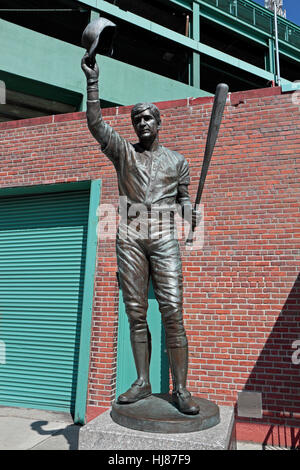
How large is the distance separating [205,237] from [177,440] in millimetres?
3490

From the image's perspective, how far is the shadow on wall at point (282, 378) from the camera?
469 centimetres

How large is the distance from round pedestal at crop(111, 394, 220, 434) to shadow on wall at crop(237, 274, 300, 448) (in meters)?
2.46

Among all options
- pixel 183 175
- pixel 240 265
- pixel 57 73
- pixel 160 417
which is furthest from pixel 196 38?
pixel 160 417

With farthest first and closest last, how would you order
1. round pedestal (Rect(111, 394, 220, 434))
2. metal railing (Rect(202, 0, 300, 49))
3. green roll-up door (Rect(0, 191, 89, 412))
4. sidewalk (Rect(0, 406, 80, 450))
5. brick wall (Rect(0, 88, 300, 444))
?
metal railing (Rect(202, 0, 300, 49)) < green roll-up door (Rect(0, 191, 89, 412)) < brick wall (Rect(0, 88, 300, 444)) < sidewalk (Rect(0, 406, 80, 450)) < round pedestal (Rect(111, 394, 220, 434))

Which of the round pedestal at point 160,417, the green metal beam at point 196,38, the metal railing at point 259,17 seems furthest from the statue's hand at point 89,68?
the metal railing at point 259,17

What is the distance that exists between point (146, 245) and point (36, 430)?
388 cm

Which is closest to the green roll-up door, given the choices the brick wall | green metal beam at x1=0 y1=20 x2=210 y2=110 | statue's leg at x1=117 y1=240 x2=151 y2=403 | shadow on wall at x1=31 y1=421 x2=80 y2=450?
shadow on wall at x1=31 y1=421 x2=80 y2=450

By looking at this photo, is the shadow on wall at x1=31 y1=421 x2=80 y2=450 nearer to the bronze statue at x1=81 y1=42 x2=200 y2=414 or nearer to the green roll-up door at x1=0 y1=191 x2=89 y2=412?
the green roll-up door at x1=0 y1=191 x2=89 y2=412

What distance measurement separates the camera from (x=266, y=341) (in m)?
4.96

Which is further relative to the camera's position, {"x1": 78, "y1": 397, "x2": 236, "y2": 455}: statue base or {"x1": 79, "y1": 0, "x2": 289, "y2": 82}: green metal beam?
{"x1": 79, "y1": 0, "x2": 289, "y2": 82}: green metal beam

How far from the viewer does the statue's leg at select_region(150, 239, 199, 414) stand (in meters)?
2.68

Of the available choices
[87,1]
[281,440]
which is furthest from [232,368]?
[87,1]

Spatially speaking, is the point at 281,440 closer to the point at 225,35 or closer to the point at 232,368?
the point at 232,368

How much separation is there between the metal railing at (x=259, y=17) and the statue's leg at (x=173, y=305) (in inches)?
551
